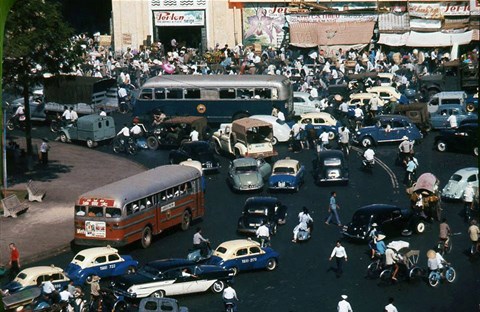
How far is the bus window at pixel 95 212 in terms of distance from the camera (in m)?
28.7

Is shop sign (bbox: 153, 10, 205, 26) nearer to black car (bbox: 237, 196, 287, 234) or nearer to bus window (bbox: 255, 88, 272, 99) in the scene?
bus window (bbox: 255, 88, 272, 99)

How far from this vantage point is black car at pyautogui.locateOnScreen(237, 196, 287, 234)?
30.3 meters

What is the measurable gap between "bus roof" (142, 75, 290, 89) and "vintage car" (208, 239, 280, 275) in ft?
67.7

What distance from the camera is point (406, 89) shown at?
53.0 m

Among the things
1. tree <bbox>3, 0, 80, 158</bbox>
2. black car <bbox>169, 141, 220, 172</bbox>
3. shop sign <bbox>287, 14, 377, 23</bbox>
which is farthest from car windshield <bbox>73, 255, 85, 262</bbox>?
shop sign <bbox>287, 14, 377, 23</bbox>

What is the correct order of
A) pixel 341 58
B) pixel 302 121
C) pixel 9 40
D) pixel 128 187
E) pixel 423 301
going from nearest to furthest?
1. pixel 423 301
2. pixel 128 187
3. pixel 9 40
4. pixel 302 121
5. pixel 341 58

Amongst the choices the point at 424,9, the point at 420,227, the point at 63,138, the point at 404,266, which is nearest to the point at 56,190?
the point at 63,138

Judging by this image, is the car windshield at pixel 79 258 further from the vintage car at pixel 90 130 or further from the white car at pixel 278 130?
the vintage car at pixel 90 130

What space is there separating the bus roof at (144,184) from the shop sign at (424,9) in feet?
110

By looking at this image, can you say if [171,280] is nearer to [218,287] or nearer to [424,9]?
[218,287]

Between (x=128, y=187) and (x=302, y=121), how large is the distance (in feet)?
51.3

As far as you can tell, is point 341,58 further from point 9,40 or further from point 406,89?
point 9,40

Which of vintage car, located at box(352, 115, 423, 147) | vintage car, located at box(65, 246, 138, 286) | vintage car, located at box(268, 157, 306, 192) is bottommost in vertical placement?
vintage car, located at box(65, 246, 138, 286)

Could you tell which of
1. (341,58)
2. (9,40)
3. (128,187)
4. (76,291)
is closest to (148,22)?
(341,58)
